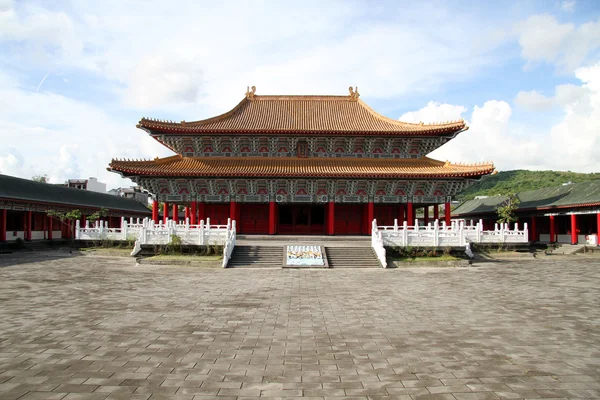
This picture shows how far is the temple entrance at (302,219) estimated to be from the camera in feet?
105

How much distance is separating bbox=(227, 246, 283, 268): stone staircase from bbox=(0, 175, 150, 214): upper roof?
20896mm

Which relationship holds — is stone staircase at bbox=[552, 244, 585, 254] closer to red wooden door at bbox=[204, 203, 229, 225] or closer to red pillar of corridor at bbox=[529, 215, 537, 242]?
red pillar of corridor at bbox=[529, 215, 537, 242]

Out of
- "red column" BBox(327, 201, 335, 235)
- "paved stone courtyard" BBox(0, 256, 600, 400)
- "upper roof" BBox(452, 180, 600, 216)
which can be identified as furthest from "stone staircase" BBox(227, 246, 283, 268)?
"upper roof" BBox(452, 180, 600, 216)

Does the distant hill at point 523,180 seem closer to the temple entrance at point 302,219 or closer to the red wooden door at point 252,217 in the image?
the temple entrance at point 302,219

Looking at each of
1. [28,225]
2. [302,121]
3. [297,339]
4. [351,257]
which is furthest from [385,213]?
[28,225]

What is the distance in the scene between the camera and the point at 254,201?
98.1 feet

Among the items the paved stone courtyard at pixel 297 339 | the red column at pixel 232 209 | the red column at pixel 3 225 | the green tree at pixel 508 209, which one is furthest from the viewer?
the green tree at pixel 508 209

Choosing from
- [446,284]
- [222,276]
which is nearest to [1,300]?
[222,276]

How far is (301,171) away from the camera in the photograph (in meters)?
28.4

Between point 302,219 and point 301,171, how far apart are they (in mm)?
5204

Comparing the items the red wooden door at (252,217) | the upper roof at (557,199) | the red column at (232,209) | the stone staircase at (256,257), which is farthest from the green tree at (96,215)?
the upper roof at (557,199)

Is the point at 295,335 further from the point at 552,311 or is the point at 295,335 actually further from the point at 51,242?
the point at 51,242

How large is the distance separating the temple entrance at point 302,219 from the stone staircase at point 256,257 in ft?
25.6

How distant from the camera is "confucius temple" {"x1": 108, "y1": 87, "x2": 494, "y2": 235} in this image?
2844 cm
